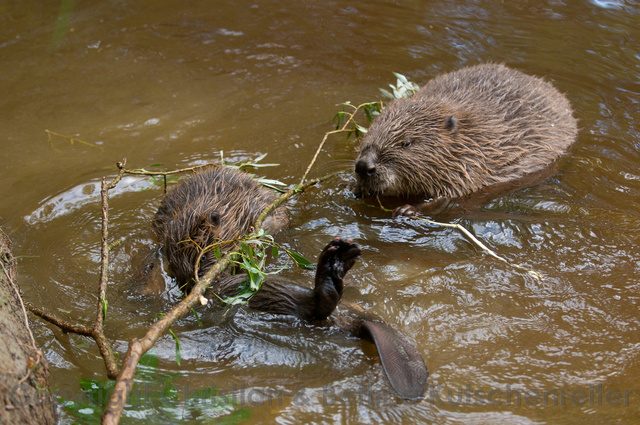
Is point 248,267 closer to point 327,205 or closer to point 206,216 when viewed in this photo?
point 206,216

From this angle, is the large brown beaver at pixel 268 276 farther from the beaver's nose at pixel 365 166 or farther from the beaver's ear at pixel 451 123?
the beaver's ear at pixel 451 123

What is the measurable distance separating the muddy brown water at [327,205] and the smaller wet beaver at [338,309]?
0.10m

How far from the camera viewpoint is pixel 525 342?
9.07 feet

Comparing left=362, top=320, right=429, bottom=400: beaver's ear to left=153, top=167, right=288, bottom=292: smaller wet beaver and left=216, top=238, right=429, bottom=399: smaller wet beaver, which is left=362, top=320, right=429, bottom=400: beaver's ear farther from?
left=153, top=167, right=288, bottom=292: smaller wet beaver

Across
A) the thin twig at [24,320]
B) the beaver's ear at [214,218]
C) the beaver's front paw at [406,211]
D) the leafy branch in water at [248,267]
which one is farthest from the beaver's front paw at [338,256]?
the beaver's front paw at [406,211]

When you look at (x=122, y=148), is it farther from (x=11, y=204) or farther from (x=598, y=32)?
(x=598, y=32)

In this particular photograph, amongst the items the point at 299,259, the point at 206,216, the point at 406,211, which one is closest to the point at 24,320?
the point at 206,216

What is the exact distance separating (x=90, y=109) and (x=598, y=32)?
5.47 metres

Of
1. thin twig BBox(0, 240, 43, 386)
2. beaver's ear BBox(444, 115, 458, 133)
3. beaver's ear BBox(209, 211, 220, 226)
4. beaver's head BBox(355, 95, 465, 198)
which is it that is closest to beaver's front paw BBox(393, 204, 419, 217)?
beaver's head BBox(355, 95, 465, 198)

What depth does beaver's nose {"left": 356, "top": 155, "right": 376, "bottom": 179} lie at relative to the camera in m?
4.00

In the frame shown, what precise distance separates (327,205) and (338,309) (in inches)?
55.8

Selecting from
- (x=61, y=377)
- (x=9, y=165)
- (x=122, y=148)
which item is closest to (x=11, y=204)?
(x=9, y=165)

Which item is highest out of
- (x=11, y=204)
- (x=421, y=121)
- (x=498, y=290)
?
(x=421, y=121)

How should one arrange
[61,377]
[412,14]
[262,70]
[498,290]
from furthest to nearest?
1. [412,14]
2. [262,70]
3. [498,290]
4. [61,377]
